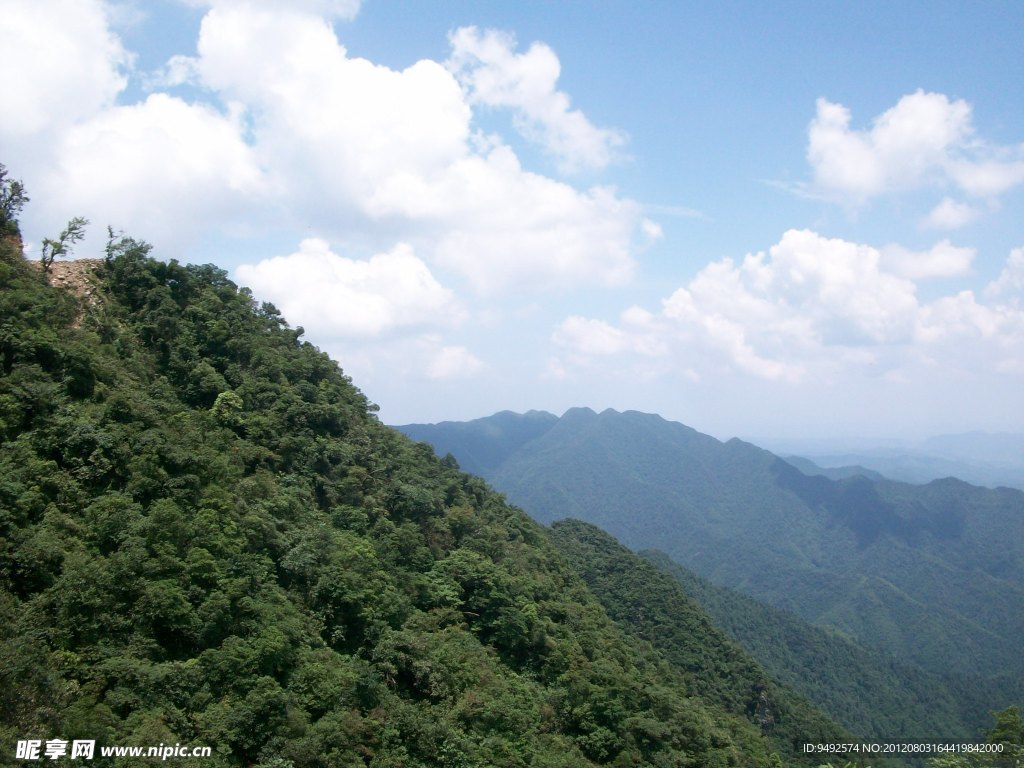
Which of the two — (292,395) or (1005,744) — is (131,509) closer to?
(292,395)

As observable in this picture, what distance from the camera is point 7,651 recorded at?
12.1 metres

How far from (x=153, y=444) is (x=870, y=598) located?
15026 centimetres

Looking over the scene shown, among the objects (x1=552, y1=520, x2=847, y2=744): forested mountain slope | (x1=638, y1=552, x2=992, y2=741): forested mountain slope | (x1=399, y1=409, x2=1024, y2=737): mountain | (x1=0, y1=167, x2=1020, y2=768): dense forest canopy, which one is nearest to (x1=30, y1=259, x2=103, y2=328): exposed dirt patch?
(x1=0, y1=167, x2=1020, y2=768): dense forest canopy

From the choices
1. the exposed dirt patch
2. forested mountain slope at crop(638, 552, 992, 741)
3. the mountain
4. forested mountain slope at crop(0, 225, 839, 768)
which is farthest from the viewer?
the mountain

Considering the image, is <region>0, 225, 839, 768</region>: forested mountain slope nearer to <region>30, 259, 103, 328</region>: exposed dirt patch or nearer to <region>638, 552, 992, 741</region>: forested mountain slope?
<region>30, 259, 103, 328</region>: exposed dirt patch

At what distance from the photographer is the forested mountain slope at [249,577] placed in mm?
14367

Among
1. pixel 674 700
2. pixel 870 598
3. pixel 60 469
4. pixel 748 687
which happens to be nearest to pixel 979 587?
pixel 870 598

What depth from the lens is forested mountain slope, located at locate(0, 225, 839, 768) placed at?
14.4 m

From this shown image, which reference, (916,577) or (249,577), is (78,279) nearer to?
(249,577)

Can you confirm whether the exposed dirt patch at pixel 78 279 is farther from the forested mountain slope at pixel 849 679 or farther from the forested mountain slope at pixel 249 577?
the forested mountain slope at pixel 849 679

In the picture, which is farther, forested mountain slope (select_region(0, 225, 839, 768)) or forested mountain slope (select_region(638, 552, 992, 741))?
forested mountain slope (select_region(638, 552, 992, 741))

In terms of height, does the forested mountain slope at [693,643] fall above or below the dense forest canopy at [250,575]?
below

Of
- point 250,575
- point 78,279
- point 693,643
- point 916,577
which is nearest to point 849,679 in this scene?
point 693,643

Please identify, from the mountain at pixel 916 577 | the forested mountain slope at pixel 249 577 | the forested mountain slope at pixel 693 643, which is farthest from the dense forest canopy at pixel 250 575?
the mountain at pixel 916 577
